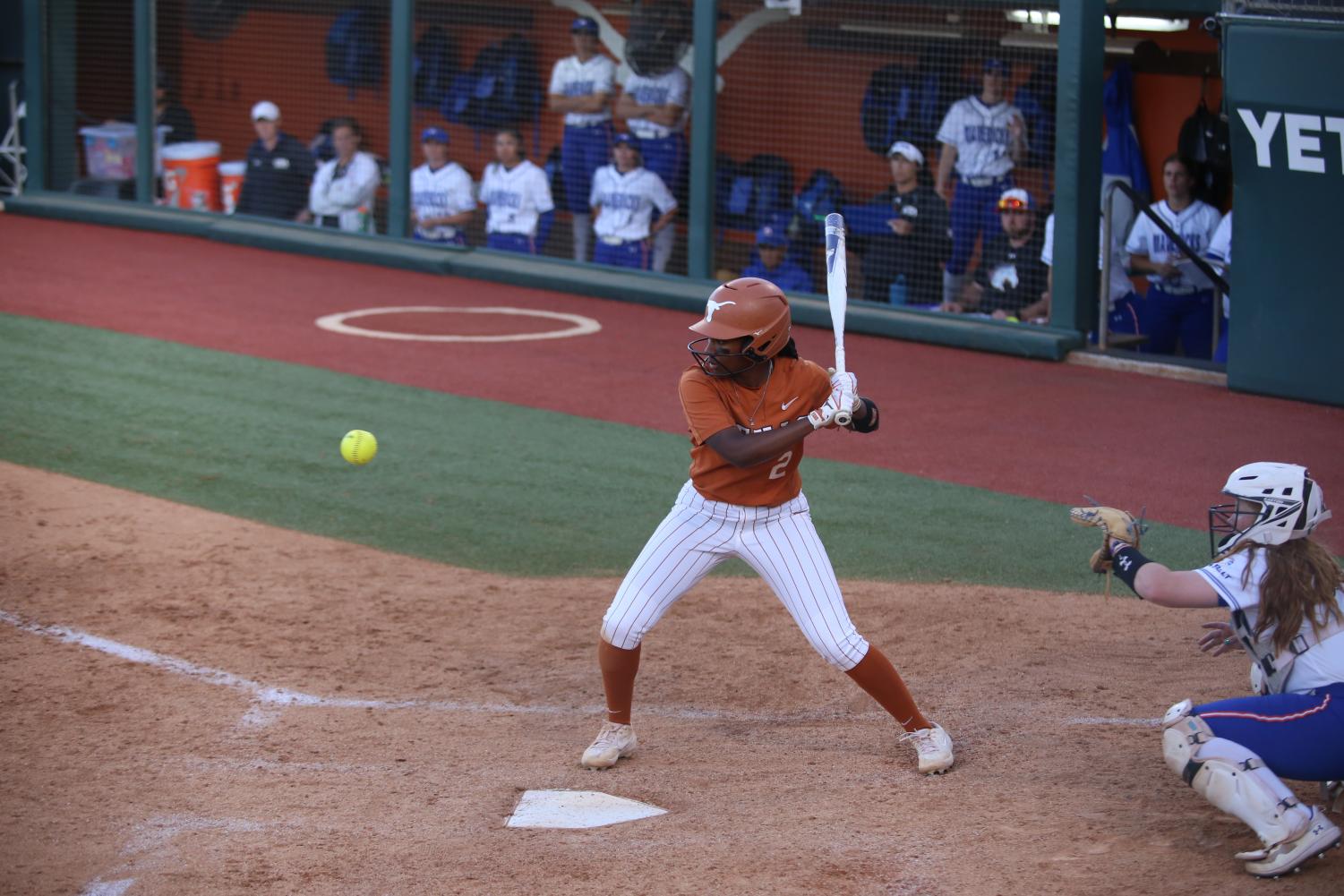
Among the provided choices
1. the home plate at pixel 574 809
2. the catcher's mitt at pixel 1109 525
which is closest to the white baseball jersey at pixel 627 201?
the home plate at pixel 574 809

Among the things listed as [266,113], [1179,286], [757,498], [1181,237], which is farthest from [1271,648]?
[266,113]

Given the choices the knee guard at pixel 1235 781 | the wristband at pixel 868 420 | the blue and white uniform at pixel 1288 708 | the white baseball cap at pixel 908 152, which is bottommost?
the knee guard at pixel 1235 781

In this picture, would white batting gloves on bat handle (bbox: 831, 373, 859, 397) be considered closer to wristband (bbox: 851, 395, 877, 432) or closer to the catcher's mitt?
wristband (bbox: 851, 395, 877, 432)

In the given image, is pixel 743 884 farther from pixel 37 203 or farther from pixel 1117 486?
pixel 37 203

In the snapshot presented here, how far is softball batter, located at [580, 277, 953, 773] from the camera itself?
4422mm

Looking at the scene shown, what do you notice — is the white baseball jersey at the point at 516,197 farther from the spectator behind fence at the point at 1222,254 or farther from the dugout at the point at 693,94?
the spectator behind fence at the point at 1222,254

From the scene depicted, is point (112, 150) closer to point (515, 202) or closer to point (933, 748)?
point (515, 202)

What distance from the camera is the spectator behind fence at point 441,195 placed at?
47.4ft

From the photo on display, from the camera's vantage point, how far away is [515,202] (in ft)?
45.9

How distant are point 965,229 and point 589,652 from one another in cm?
669

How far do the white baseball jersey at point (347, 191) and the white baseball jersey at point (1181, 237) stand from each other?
7477mm

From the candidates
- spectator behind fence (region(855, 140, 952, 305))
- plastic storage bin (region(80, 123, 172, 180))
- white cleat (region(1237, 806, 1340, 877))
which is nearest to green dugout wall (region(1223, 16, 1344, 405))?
spectator behind fence (region(855, 140, 952, 305))

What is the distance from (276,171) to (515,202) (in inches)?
130

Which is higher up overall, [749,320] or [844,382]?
[749,320]
